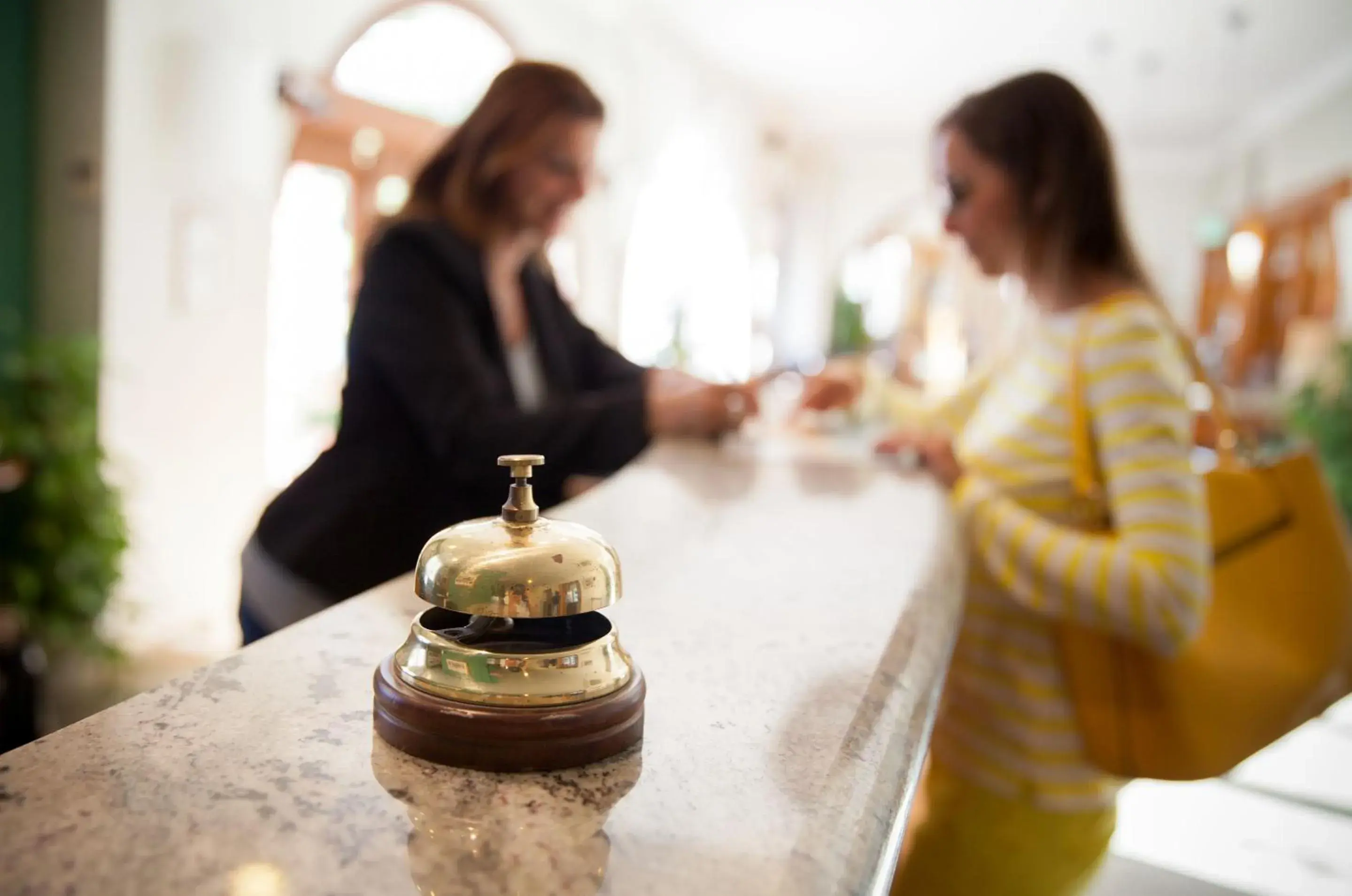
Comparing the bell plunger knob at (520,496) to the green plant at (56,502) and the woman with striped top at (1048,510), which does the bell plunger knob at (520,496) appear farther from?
the green plant at (56,502)

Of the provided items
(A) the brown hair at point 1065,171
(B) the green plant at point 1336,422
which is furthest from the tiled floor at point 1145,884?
(B) the green plant at point 1336,422

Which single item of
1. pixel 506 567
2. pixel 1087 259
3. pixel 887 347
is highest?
pixel 1087 259

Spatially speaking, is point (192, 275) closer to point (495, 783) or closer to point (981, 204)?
point (981, 204)

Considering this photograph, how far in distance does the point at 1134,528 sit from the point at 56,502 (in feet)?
10.0

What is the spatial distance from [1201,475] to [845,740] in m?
0.92

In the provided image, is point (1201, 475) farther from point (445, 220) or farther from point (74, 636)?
point (74, 636)

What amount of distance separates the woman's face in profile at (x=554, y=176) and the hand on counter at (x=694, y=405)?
0.33 metres

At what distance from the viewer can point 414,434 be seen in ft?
4.16

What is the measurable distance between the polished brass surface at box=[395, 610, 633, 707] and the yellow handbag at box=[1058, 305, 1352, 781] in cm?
83

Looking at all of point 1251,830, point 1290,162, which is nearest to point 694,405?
point 1251,830

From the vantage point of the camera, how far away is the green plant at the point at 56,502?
2910 millimetres

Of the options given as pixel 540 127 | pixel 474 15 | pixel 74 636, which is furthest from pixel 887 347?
pixel 540 127

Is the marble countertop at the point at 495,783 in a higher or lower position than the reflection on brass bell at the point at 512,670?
lower

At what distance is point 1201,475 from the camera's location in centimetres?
124
